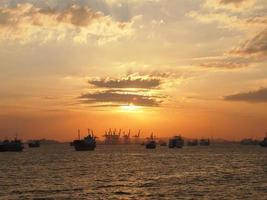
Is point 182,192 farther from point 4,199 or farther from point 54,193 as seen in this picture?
point 4,199

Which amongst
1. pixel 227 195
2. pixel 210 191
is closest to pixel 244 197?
pixel 227 195

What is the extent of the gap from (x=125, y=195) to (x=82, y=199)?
706 cm

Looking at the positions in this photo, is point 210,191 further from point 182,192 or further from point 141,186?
point 141,186

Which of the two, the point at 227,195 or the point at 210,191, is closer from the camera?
the point at 227,195

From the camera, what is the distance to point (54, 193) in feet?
232

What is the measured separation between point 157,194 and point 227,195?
9.73 m

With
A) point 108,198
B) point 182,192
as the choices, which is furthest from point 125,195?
point 182,192

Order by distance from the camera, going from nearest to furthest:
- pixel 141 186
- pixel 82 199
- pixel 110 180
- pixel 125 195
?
1. pixel 82 199
2. pixel 125 195
3. pixel 141 186
4. pixel 110 180

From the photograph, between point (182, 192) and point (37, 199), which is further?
point (182, 192)

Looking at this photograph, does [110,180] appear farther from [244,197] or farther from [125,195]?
[244,197]

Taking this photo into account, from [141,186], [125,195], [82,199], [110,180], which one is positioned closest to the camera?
[82,199]

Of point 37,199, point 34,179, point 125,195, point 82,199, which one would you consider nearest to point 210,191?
point 125,195

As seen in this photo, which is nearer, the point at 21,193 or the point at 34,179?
the point at 21,193

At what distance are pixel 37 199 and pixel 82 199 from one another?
5909 millimetres
